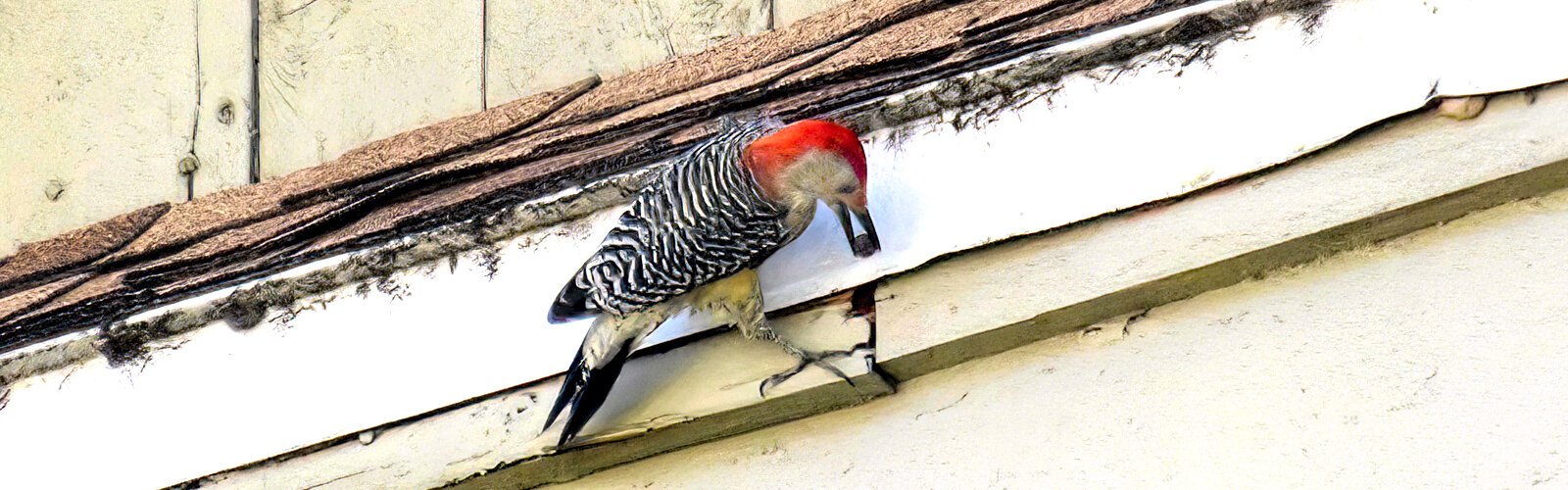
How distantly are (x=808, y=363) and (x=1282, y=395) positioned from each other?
906 mm

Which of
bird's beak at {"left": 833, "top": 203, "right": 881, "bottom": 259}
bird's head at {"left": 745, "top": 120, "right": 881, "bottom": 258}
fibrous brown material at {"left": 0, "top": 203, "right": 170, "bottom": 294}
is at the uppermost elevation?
bird's head at {"left": 745, "top": 120, "right": 881, "bottom": 258}

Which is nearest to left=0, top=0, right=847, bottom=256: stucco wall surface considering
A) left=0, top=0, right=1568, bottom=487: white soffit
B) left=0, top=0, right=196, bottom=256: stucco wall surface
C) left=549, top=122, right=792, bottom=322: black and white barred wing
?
left=0, top=0, right=196, bottom=256: stucco wall surface

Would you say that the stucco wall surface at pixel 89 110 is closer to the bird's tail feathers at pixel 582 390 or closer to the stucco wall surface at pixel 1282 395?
the bird's tail feathers at pixel 582 390

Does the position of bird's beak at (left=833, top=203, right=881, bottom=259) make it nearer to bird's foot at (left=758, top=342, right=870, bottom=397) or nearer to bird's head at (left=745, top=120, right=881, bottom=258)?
bird's head at (left=745, top=120, right=881, bottom=258)

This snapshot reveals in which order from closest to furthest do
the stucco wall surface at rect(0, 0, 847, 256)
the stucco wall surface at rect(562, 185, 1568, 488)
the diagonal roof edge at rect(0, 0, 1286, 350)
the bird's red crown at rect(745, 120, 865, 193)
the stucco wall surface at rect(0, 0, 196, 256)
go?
the stucco wall surface at rect(562, 185, 1568, 488)
the bird's red crown at rect(745, 120, 865, 193)
the diagonal roof edge at rect(0, 0, 1286, 350)
the stucco wall surface at rect(0, 0, 847, 256)
the stucco wall surface at rect(0, 0, 196, 256)

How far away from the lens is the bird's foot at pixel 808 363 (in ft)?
9.19

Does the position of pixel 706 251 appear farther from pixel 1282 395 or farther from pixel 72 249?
pixel 72 249

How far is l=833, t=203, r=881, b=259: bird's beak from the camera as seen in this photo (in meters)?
2.83

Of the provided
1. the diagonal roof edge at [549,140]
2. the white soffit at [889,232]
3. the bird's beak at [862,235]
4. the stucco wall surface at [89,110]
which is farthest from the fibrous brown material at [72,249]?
the bird's beak at [862,235]

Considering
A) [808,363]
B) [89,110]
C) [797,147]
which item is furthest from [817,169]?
[89,110]

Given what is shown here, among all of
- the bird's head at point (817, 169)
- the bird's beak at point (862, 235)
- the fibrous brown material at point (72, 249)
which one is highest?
the bird's head at point (817, 169)

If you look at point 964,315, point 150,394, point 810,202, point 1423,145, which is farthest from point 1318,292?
point 150,394

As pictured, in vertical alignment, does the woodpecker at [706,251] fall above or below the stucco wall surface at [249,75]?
below

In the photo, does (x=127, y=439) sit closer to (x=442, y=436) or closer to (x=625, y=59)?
(x=442, y=436)
